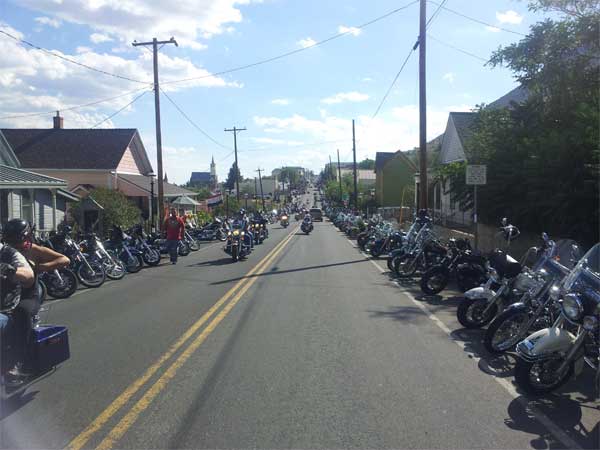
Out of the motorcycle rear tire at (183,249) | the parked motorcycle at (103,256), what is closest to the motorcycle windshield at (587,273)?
the parked motorcycle at (103,256)

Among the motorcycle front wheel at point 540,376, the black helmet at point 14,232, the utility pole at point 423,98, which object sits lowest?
the motorcycle front wheel at point 540,376

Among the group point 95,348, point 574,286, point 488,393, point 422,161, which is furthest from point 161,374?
point 422,161

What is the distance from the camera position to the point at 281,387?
5.75 meters

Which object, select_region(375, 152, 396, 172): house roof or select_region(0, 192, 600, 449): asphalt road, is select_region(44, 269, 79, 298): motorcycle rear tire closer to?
select_region(0, 192, 600, 449): asphalt road

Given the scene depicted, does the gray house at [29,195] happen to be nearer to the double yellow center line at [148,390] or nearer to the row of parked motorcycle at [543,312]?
the double yellow center line at [148,390]

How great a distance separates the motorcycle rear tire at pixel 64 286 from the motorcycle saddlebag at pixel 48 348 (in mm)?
6327

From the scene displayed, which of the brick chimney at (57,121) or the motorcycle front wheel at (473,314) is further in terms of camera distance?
the brick chimney at (57,121)

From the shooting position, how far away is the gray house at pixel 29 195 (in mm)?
20562

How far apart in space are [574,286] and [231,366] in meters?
3.77

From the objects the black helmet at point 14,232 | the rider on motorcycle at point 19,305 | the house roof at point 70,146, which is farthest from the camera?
the house roof at point 70,146

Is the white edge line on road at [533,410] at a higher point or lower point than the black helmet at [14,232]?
lower

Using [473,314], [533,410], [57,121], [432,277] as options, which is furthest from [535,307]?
[57,121]

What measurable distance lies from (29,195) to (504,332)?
22228 millimetres

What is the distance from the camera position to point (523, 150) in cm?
1522
